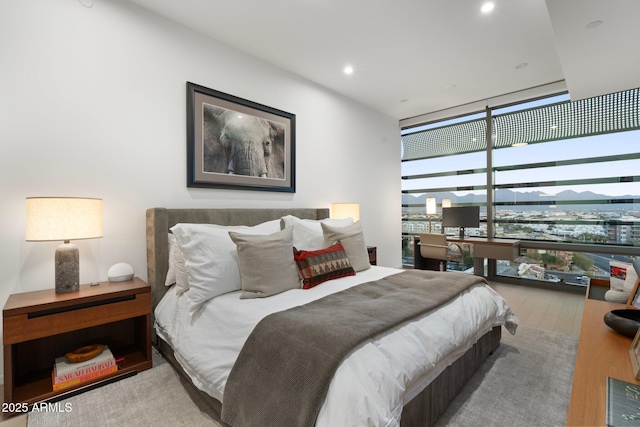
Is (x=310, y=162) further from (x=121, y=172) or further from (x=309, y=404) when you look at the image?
(x=309, y=404)

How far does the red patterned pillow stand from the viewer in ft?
7.46

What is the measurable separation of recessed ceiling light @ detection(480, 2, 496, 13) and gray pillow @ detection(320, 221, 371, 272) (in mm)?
2216

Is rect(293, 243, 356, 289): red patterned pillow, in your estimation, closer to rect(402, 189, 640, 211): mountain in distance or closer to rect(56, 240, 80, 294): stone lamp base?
rect(56, 240, 80, 294): stone lamp base

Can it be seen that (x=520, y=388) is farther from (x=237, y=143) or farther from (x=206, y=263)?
(x=237, y=143)

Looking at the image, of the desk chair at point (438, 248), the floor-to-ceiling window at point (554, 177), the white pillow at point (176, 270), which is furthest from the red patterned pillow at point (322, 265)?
the floor-to-ceiling window at point (554, 177)

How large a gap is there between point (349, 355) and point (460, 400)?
106cm

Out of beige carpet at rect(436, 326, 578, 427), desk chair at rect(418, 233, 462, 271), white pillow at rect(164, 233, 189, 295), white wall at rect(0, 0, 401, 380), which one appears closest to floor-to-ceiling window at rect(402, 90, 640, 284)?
desk chair at rect(418, 233, 462, 271)

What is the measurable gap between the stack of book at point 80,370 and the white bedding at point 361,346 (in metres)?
0.36

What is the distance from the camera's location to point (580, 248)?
3.96 metres

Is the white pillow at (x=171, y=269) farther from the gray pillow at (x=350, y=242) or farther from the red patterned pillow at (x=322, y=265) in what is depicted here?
the gray pillow at (x=350, y=242)

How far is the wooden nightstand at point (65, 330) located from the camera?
169 cm

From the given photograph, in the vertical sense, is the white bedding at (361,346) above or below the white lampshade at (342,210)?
below

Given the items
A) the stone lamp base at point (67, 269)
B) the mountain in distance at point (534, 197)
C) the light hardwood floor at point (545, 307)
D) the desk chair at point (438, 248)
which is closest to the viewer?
the stone lamp base at point (67, 269)

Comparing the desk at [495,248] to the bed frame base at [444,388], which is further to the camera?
the desk at [495,248]
